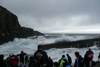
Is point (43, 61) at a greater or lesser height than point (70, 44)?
greater

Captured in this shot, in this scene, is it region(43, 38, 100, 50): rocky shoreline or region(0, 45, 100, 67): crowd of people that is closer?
region(0, 45, 100, 67): crowd of people

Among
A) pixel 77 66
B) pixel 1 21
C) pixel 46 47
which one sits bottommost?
pixel 46 47

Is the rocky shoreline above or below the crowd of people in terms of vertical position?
below

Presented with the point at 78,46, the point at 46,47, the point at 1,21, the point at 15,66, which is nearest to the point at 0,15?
the point at 1,21

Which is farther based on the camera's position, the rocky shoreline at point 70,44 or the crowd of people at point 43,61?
the rocky shoreline at point 70,44

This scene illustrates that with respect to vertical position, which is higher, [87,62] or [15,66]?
[87,62]

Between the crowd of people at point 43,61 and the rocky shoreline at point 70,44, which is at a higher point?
the crowd of people at point 43,61

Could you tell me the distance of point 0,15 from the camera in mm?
40812

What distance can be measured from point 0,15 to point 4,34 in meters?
6.73

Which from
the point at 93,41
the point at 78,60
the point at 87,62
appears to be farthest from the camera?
the point at 93,41

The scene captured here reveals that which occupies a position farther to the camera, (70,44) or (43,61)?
(70,44)

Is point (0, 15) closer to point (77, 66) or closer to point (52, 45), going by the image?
point (52, 45)

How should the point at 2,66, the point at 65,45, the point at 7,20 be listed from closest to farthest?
the point at 2,66 → the point at 65,45 → the point at 7,20

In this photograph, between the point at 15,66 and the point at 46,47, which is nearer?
the point at 15,66
